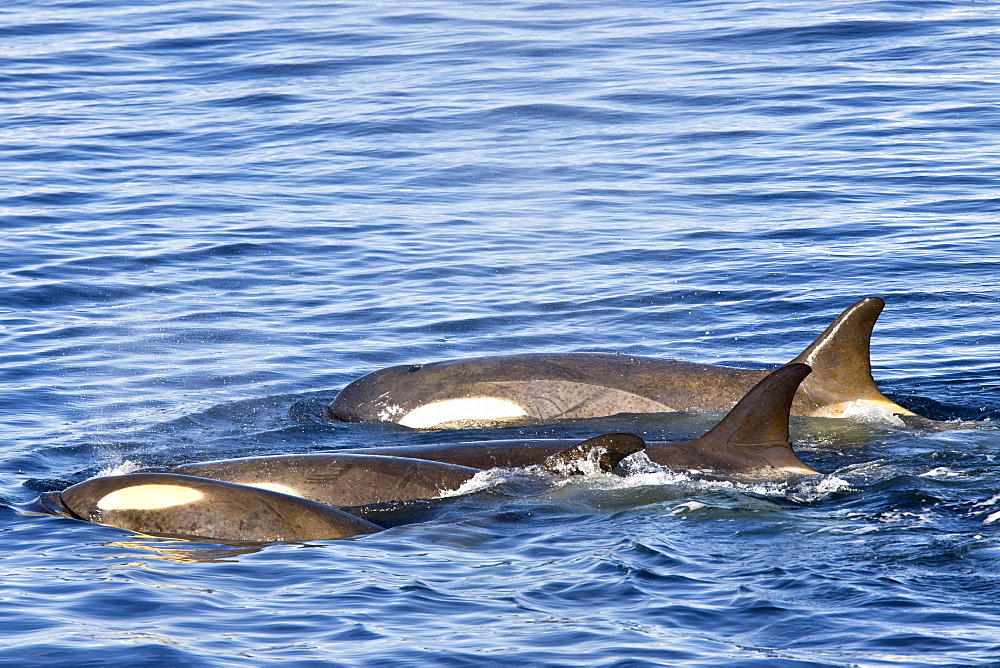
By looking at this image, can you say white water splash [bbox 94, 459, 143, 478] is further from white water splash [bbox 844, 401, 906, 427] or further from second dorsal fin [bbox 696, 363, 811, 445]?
white water splash [bbox 844, 401, 906, 427]

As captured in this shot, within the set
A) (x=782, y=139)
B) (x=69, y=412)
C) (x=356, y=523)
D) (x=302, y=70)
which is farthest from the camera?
(x=302, y=70)

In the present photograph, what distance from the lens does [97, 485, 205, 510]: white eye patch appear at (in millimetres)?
9297

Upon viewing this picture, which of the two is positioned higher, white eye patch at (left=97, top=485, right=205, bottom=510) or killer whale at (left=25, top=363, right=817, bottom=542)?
white eye patch at (left=97, top=485, right=205, bottom=510)

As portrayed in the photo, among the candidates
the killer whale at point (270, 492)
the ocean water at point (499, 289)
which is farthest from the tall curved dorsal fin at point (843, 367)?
the killer whale at point (270, 492)

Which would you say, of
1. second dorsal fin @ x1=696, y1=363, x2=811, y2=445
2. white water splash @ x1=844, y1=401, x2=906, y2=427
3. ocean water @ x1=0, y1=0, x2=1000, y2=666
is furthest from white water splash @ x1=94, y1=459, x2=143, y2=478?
white water splash @ x1=844, y1=401, x2=906, y2=427

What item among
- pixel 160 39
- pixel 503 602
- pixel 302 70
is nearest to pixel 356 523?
pixel 503 602

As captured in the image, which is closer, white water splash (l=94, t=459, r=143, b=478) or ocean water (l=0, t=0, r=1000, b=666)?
ocean water (l=0, t=0, r=1000, b=666)

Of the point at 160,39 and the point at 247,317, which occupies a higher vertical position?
the point at 160,39

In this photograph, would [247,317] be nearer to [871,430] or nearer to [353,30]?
[871,430]

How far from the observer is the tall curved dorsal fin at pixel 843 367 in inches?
478

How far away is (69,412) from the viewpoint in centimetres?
1346

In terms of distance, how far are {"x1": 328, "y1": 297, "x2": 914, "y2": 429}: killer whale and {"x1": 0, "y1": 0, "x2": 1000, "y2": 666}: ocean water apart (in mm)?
277

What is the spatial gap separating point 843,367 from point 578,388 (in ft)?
7.50

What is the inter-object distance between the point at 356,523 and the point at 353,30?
25.7m
